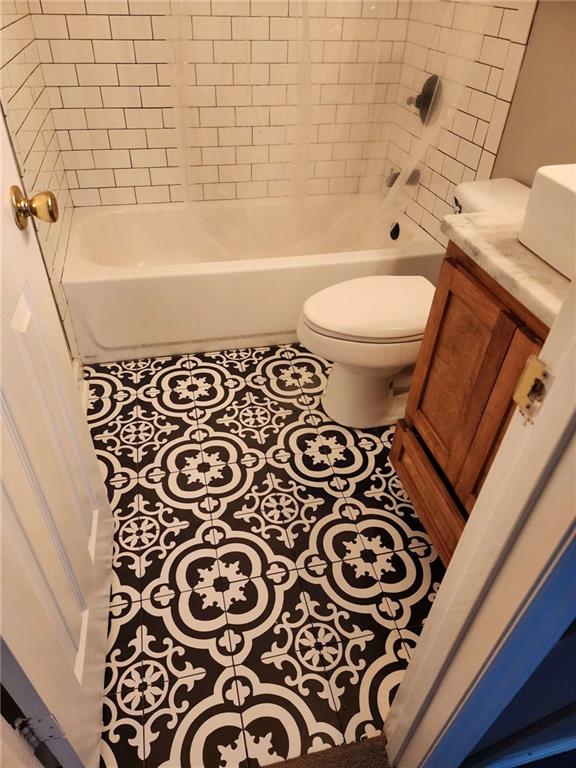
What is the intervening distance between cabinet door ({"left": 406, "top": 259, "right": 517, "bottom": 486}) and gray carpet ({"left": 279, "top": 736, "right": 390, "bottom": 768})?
2.12 ft

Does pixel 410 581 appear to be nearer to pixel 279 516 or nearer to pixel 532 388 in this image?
pixel 279 516

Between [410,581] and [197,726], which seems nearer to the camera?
[197,726]

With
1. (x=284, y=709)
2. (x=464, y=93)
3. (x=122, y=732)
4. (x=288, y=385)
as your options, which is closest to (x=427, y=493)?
(x=284, y=709)

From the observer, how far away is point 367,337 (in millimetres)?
1646

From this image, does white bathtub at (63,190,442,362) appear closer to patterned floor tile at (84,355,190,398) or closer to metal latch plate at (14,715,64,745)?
patterned floor tile at (84,355,190,398)

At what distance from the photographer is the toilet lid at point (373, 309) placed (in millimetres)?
1652

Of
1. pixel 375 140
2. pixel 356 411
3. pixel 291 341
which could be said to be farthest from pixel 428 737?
pixel 375 140

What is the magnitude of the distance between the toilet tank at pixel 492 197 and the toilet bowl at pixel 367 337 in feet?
1.12

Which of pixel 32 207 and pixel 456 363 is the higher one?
pixel 32 207

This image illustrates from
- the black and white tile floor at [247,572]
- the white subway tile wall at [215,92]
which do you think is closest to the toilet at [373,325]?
the black and white tile floor at [247,572]

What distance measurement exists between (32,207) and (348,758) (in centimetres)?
129

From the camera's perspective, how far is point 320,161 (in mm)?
2529

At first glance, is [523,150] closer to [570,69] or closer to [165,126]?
[570,69]

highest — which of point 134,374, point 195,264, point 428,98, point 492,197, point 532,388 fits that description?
point 532,388
